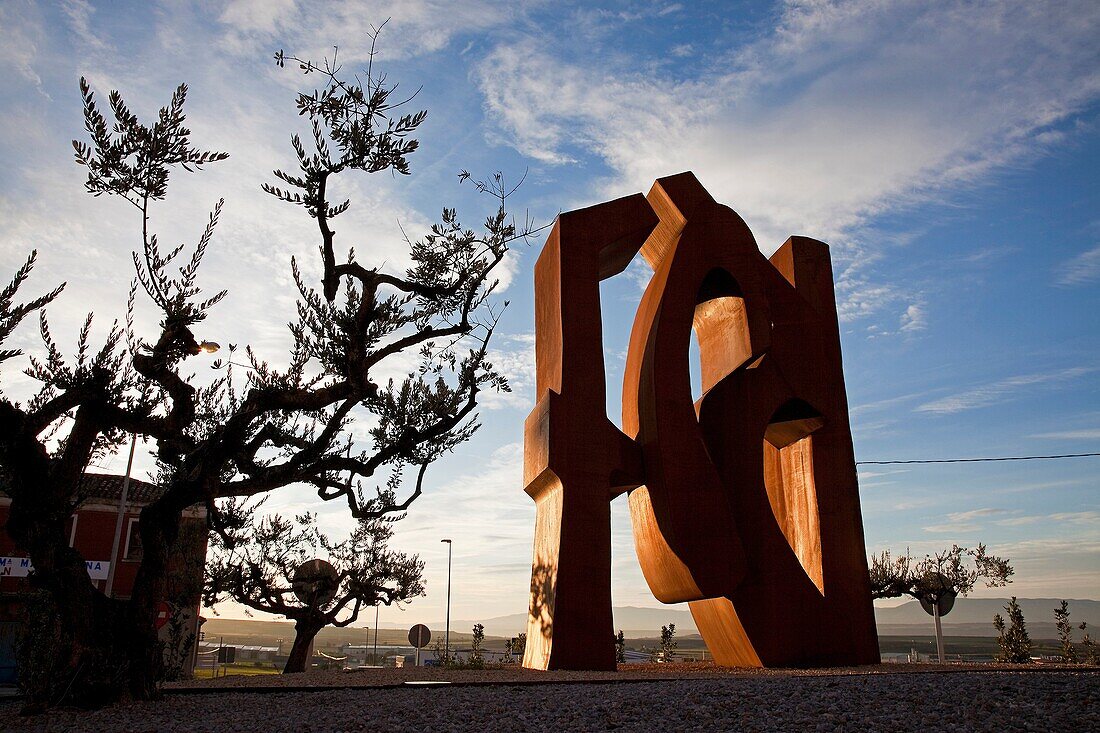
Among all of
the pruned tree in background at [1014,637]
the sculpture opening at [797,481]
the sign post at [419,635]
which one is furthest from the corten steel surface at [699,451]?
the pruned tree in background at [1014,637]

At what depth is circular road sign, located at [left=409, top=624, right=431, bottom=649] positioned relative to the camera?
1973cm

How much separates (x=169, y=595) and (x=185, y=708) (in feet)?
29.8

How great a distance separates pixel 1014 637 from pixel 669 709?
19.0 meters

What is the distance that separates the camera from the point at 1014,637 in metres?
21.0

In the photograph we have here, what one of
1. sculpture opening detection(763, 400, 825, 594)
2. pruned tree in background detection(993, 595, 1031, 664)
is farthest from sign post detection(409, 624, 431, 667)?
pruned tree in background detection(993, 595, 1031, 664)

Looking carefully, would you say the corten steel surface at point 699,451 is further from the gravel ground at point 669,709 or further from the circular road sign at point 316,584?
the circular road sign at point 316,584

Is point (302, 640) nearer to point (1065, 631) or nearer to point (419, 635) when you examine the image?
point (419, 635)

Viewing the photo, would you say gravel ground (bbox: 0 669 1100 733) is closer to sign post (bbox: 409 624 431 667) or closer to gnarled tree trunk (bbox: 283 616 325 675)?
gnarled tree trunk (bbox: 283 616 325 675)

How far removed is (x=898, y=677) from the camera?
7.78 m

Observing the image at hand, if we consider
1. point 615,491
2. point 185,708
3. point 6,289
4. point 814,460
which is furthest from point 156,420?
point 814,460

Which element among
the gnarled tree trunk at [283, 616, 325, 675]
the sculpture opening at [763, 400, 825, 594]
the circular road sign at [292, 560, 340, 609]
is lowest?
the gnarled tree trunk at [283, 616, 325, 675]

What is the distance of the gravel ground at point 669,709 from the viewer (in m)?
5.87

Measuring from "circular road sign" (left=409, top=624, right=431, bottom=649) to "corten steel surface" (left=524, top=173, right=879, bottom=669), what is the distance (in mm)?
9007

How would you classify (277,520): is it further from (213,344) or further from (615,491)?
(615,491)
